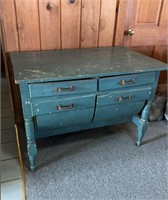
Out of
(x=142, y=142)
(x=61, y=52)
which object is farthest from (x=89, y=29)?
(x=142, y=142)

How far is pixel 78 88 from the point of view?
1.20m

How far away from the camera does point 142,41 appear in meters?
1.86

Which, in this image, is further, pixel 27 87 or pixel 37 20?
pixel 37 20

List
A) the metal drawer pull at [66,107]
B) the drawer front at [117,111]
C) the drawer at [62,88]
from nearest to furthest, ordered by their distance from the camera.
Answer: the drawer at [62,88], the metal drawer pull at [66,107], the drawer front at [117,111]

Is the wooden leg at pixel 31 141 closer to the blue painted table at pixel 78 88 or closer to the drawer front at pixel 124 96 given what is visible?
the blue painted table at pixel 78 88

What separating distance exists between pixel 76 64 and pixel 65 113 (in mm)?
322

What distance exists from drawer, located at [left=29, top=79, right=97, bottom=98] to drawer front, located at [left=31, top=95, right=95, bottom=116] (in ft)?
0.16

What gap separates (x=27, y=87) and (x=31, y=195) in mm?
673

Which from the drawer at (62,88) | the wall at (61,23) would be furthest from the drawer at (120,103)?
the wall at (61,23)

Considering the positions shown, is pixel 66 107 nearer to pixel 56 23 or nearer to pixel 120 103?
pixel 120 103

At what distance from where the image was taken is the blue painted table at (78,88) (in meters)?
1.14

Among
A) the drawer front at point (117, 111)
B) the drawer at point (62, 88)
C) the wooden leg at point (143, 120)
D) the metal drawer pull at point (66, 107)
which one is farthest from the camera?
the wooden leg at point (143, 120)

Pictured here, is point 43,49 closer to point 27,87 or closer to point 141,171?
point 27,87

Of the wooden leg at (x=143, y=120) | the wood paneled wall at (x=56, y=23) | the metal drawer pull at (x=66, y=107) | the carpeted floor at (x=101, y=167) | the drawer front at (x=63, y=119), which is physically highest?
the wood paneled wall at (x=56, y=23)
